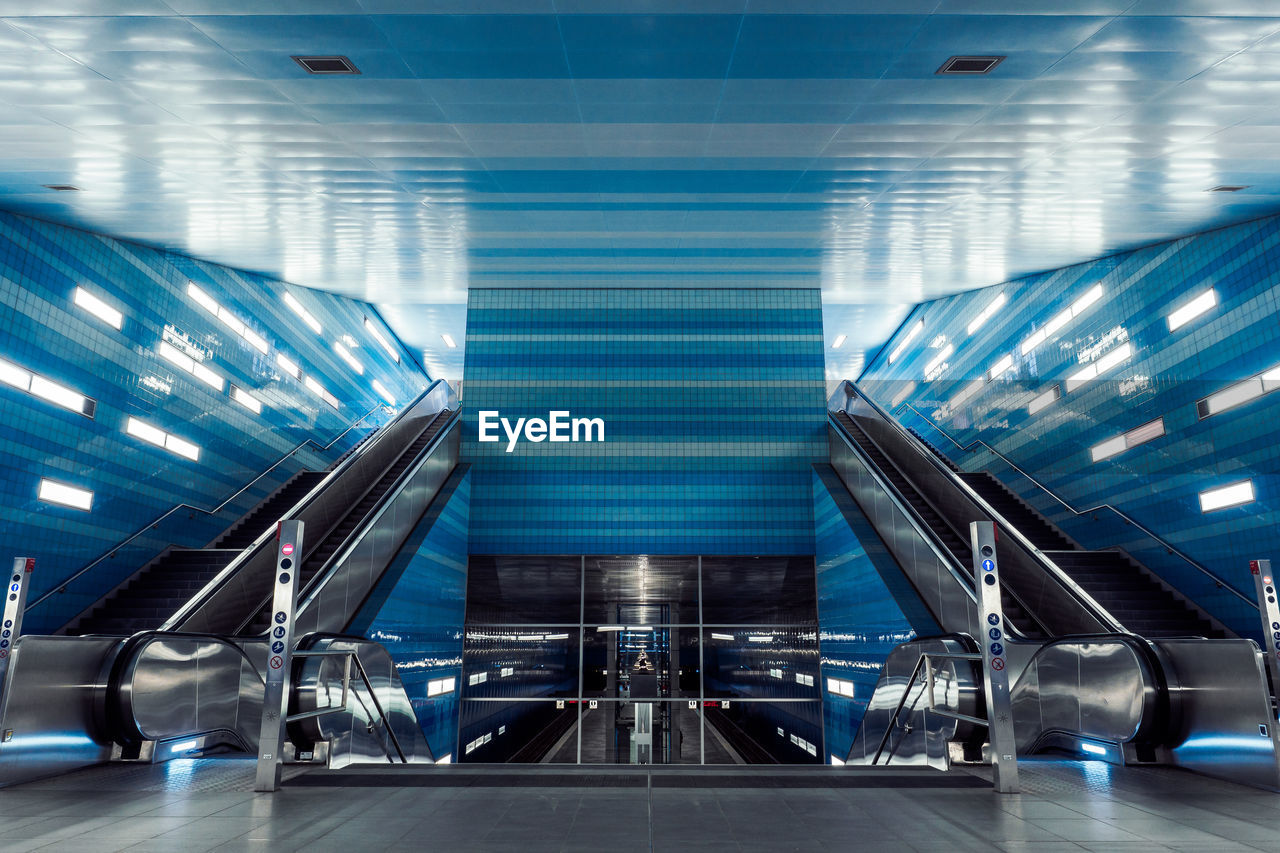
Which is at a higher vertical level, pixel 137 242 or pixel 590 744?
pixel 137 242

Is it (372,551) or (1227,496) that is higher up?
(1227,496)

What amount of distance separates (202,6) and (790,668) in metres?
16.6

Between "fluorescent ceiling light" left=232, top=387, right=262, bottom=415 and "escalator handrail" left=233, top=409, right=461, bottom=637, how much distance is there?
11.5 ft

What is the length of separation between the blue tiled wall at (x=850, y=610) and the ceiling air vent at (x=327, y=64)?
32.1ft

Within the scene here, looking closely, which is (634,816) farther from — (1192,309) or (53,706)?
(1192,309)

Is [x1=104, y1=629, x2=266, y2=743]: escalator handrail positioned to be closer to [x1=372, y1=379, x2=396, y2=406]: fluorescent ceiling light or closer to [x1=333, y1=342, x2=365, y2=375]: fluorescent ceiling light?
[x1=333, y1=342, x2=365, y2=375]: fluorescent ceiling light

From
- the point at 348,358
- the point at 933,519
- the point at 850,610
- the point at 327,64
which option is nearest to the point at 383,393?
the point at 348,358

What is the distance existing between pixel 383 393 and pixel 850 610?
15286 millimetres

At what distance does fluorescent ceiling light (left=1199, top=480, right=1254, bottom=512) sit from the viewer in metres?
9.74

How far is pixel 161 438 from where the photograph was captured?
12367mm

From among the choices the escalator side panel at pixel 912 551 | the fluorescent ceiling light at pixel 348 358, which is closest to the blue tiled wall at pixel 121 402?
the fluorescent ceiling light at pixel 348 358

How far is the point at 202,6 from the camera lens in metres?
6.77

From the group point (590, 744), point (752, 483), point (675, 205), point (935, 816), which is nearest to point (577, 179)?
point (675, 205)

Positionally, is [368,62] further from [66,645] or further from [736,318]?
[736,318]
